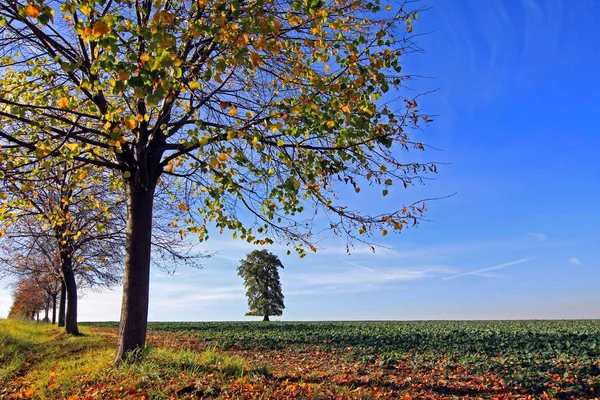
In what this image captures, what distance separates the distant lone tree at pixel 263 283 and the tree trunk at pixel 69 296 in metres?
23.4

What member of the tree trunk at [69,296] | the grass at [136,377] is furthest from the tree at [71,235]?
the grass at [136,377]

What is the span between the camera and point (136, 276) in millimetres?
8992

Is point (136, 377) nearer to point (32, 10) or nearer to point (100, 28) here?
point (100, 28)

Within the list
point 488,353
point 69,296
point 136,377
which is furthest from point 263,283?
point 136,377

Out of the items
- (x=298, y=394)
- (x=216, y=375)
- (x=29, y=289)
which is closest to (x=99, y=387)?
(x=216, y=375)

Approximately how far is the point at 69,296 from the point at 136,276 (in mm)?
14106

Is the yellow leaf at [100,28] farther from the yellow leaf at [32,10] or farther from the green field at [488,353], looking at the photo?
the green field at [488,353]

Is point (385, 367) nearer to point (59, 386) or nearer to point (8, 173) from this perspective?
point (59, 386)

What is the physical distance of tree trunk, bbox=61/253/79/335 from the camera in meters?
20.2

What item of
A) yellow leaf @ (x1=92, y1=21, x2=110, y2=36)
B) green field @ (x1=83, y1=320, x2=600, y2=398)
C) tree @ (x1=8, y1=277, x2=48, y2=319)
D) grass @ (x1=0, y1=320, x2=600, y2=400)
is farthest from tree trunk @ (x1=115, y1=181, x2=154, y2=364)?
tree @ (x1=8, y1=277, x2=48, y2=319)

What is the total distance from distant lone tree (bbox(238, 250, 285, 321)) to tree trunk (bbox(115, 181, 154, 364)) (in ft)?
112

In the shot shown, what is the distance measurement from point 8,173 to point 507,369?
37.9 feet

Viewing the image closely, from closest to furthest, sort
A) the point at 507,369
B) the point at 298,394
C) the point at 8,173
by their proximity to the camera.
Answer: the point at 298,394 → the point at 8,173 → the point at 507,369

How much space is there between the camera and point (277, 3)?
8.35 m
